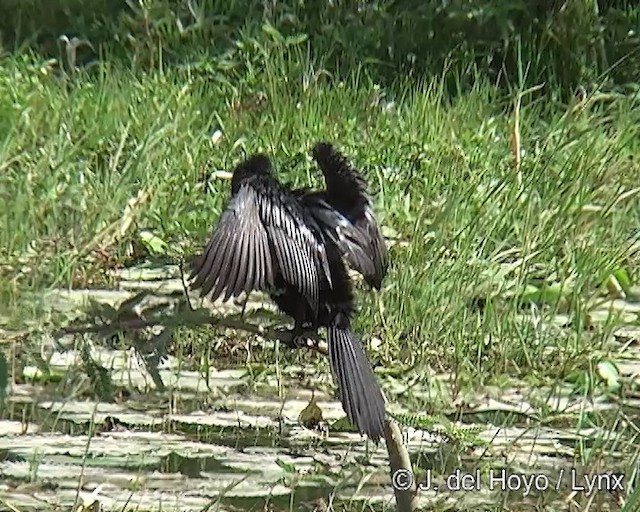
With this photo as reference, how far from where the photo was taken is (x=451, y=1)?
6.19 meters

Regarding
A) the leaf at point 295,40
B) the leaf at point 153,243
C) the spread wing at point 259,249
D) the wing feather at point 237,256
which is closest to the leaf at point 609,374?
the spread wing at point 259,249

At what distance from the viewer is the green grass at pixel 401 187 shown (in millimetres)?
3551

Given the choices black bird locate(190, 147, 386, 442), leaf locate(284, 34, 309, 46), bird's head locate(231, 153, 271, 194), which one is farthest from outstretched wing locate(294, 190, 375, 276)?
leaf locate(284, 34, 309, 46)

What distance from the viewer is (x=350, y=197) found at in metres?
3.04

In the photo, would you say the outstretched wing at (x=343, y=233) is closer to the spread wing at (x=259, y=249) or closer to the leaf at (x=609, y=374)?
the spread wing at (x=259, y=249)

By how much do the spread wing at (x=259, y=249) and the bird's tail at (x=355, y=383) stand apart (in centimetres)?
9

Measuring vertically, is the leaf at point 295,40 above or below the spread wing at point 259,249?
above

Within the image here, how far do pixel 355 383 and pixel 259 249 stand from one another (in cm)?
32

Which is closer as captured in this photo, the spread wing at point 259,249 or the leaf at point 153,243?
the spread wing at point 259,249

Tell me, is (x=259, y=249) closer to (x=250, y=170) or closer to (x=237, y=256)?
(x=237, y=256)

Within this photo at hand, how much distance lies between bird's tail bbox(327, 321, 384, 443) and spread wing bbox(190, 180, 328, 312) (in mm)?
92

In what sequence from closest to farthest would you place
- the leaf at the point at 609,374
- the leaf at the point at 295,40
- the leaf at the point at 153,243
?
the leaf at the point at 609,374 → the leaf at the point at 153,243 → the leaf at the point at 295,40

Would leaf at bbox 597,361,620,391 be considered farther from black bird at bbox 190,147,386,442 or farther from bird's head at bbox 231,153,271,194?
bird's head at bbox 231,153,271,194

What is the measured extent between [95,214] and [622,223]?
163 centimetres
